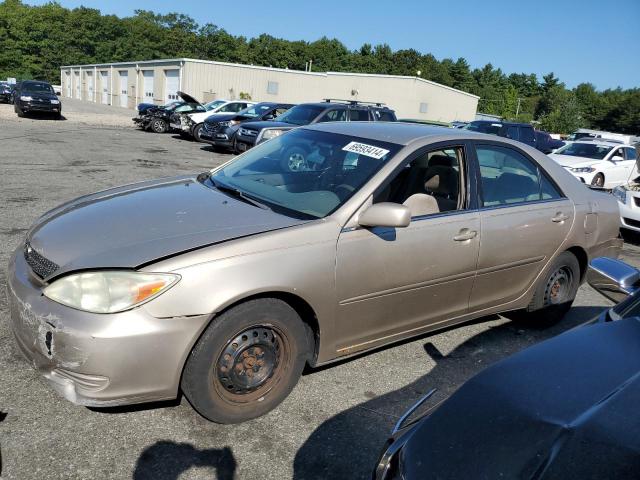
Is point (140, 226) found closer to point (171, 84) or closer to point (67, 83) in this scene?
point (171, 84)

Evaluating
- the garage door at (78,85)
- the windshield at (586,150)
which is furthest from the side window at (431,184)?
the garage door at (78,85)

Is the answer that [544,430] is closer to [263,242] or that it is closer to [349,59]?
[263,242]

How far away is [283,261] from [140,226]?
846 millimetres

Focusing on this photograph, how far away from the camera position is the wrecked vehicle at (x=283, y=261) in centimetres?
247

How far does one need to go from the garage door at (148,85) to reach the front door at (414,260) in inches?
1825

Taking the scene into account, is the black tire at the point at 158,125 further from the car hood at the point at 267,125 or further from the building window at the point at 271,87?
the building window at the point at 271,87

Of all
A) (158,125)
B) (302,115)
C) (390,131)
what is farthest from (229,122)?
(390,131)

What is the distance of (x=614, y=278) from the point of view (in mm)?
2523

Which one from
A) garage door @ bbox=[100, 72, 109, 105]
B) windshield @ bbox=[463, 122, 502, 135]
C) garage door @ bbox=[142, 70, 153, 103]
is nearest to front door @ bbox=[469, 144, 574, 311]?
windshield @ bbox=[463, 122, 502, 135]

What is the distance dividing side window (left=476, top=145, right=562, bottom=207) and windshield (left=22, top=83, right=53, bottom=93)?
91.6ft

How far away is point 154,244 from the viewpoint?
267 centimetres

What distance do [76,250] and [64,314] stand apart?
410 millimetres

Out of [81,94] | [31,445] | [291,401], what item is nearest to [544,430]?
[291,401]

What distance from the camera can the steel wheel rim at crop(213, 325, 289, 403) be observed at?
2.72 metres
